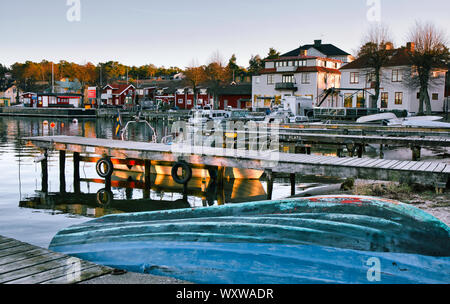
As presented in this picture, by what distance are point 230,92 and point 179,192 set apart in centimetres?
6638

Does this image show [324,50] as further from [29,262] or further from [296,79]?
[29,262]

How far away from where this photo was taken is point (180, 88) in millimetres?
93875

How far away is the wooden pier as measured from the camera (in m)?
9.91

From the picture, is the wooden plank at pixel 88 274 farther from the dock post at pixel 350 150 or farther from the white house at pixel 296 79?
the white house at pixel 296 79

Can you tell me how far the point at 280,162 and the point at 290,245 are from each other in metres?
6.21

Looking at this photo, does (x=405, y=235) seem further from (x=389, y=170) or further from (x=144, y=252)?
(x=389, y=170)

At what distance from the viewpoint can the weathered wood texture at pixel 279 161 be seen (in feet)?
32.7

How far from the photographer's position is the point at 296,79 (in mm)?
69125

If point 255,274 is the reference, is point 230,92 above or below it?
above

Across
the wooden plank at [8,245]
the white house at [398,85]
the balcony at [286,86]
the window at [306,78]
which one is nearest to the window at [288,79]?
the balcony at [286,86]

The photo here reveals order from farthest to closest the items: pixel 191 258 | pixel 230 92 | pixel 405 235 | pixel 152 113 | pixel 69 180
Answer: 1. pixel 230 92
2. pixel 152 113
3. pixel 69 180
4. pixel 191 258
5. pixel 405 235

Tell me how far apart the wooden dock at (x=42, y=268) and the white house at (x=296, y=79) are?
Result: 6147 centimetres

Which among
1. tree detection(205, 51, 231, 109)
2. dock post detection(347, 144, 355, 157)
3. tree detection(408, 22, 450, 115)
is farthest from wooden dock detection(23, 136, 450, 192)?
tree detection(205, 51, 231, 109)
